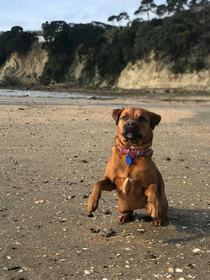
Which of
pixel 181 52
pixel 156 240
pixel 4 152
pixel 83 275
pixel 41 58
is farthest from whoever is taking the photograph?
pixel 41 58

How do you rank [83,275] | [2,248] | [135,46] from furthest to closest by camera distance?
[135,46], [2,248], [83,275]

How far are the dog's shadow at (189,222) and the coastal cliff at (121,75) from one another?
47735mm

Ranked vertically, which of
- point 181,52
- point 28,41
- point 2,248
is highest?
point 28,41

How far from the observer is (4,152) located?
7.88 m

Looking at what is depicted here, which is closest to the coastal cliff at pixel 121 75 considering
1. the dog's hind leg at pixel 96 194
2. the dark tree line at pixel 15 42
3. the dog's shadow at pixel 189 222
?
the dark tree line at pixel 15 42

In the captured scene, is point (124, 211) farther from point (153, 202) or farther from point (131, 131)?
point (131, 131)

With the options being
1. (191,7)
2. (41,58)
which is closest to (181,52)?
(191,7)

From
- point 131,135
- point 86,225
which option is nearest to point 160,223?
point 86,225

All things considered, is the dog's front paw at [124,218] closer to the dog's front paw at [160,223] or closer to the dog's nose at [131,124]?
the dog's front paw at [160,223]

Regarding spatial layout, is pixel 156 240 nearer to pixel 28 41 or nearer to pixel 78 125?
pixel 78 125

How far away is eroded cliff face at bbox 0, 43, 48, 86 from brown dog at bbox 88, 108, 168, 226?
8409 centimetres

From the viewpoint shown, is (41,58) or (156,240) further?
(41,58)

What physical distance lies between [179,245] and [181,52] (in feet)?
183

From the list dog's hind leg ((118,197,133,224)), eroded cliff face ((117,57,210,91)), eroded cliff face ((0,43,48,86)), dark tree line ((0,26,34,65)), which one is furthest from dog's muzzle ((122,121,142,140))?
dark tree line ((0,26,34,65))
